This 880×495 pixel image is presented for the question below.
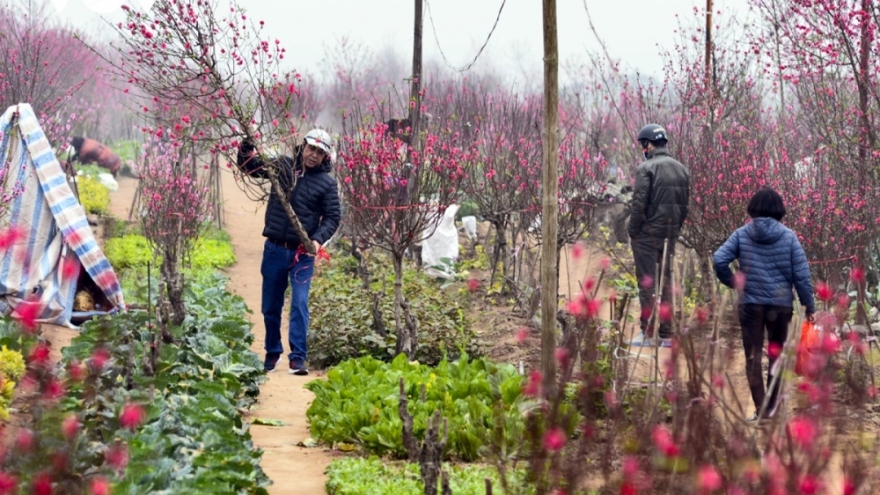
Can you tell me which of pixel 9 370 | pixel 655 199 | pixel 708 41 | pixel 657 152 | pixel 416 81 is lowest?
pixel 9 370

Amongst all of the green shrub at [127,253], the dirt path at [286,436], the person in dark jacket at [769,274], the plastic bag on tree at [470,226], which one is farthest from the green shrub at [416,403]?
the plastic bag on tree at [470,226]

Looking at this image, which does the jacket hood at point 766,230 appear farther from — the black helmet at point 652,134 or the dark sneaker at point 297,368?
the dark sneaker at point 297,368

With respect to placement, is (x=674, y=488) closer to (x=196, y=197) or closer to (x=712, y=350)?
(x=712, y=350)

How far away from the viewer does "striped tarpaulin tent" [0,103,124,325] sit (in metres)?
9.55

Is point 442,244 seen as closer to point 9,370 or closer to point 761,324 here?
point 761,324

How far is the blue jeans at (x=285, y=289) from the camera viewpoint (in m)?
8.78

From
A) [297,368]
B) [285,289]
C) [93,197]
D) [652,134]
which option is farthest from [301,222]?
[93,197]

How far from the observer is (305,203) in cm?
882

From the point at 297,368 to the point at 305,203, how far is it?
4.22 ft

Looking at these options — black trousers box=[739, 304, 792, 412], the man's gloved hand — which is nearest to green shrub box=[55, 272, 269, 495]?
the man's gloved hand

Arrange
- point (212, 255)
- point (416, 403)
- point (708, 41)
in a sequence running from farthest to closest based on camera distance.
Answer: point (212, 255) → point (708, 41) → point (416, 403)

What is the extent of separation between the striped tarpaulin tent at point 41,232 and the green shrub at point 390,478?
4468 mm

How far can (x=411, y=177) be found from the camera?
32.7ft

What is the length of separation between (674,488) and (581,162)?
32.8 feet
